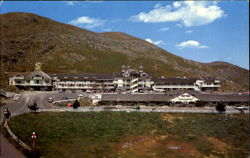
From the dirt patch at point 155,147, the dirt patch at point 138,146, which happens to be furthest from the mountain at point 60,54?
the dirt patch at point 155,147

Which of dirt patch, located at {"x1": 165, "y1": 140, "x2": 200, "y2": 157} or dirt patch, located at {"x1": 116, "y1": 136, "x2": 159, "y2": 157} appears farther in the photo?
dirt patch, located at {"x1": 165, "y1": 140, "x2": 200, "y2": 157}

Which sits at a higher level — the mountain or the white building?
the mountain

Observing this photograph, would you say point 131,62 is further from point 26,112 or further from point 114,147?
point 114,147

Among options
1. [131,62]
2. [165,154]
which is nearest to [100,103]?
[165,154]

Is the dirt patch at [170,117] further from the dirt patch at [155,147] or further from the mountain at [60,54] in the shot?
the mountain at [60,54]

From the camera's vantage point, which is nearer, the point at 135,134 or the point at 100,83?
the point at 135,134

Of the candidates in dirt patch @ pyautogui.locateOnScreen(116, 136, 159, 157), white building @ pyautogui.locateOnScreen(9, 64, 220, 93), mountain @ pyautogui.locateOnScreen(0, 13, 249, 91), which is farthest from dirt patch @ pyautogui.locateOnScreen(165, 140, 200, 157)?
mountain @ pyautogui.locateOnScreen(0, 13, 249, 91)

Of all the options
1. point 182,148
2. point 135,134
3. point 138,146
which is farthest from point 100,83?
point 182,148

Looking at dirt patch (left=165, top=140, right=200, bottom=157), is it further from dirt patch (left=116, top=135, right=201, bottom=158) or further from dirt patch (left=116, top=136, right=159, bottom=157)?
dirt patch (left=116, top=136, right=159, bottom=157)

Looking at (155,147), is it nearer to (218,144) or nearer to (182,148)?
(182,148)
